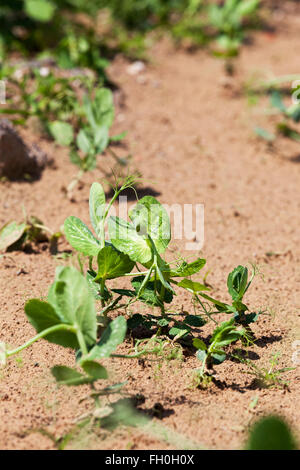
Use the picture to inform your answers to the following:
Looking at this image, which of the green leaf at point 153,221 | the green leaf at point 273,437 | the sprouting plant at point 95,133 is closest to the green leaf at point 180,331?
the green leaf at point 153,221

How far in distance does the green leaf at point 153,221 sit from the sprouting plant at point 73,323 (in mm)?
292

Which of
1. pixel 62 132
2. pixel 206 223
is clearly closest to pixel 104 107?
pixel 62 132

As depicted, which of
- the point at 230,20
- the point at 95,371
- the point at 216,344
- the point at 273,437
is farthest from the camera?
the point at 230,20

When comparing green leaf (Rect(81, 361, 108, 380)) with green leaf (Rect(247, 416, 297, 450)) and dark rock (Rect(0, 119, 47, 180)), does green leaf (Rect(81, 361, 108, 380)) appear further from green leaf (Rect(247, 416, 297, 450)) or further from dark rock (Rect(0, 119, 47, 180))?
dark rock (Rect(0, 119, 47, 180))

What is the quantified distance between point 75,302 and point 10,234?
2.43 ft

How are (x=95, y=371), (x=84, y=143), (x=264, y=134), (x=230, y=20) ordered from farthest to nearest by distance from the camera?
(x=230, y=20), (x=264, y=134), (x=84, y=143), (x=95, y=371)

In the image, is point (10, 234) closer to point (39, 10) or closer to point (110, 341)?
point (110, 341)

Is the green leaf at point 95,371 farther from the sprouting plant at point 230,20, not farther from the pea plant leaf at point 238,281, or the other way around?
the sprouting plant at point 230,20

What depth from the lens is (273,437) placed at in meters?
1.09

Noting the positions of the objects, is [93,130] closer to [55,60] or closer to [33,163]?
[33,163]

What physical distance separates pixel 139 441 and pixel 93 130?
148 centimetres

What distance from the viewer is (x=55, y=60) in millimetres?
3150

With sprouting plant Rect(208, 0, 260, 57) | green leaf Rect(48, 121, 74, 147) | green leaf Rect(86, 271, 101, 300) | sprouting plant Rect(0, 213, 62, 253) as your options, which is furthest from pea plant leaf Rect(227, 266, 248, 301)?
sprouting plant Rect(208, 0, 260, 57)
